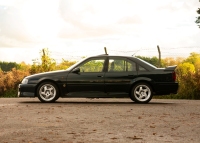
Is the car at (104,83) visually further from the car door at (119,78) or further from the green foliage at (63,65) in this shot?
the green foliage at (63,65)

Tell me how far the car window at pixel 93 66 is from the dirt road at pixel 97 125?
2.57 meters

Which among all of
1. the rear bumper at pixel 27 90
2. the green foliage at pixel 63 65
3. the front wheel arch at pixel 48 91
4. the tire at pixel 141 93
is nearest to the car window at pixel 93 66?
the front wheel arch at pixel 48 91

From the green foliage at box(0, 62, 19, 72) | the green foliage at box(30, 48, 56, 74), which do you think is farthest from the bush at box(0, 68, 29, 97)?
the green foliage at box(0, 62, 19, 72)

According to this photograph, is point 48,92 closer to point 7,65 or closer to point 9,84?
point 9,84

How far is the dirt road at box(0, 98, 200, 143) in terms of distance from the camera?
7.77m

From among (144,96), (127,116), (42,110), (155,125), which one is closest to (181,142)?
(155,125)

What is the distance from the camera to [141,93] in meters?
15.5

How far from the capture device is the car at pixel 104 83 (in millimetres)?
15391

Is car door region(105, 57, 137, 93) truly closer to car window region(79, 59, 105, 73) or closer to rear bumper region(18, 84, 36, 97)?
car window region(79, 59, 105, 73)

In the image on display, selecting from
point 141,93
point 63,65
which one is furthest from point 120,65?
point 63,65

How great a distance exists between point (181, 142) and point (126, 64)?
8.47m

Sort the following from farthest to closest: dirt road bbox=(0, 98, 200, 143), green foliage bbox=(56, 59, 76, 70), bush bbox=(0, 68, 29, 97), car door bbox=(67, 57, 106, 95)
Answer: green foliage bbox=(56, 59, 76, 70) < bush bbox=(0, 68, 29, 97) < car door bbox=(67, 57, 106, 95) < dirt road bbox=(0, 98, 200, 143)

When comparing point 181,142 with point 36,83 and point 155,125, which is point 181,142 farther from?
point 36,83

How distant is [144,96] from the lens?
612 inches
